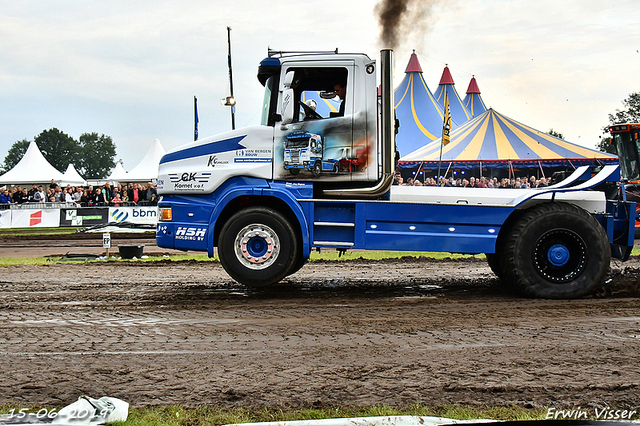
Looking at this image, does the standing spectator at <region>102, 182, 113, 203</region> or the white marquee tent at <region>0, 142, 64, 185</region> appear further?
the white marquee tent at <region>0, 142, 64, 185</region>

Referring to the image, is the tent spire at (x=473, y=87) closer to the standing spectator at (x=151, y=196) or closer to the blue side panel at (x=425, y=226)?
the standing spectator at (x=151, y=196)

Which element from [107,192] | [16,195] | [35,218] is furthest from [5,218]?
[107,192]

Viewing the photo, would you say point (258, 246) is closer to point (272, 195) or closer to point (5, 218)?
point (272, 195)

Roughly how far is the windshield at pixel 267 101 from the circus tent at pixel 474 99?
33639mm

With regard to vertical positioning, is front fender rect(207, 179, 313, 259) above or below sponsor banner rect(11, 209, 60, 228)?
above

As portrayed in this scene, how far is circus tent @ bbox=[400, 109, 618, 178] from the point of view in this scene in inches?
936

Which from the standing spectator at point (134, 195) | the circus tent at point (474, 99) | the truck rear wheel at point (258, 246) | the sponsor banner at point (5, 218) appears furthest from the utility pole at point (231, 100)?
the circus tent at point (474, 99)

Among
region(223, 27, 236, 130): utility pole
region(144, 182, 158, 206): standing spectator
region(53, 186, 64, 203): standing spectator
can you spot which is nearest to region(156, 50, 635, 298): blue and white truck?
region(223, 27, 236, 130): utility pole

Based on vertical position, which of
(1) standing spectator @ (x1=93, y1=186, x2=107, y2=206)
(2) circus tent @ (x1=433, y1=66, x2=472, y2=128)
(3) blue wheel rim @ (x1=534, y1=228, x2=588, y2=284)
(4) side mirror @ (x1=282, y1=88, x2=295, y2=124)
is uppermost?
(2) circus tent @ (x1=433, y1=66, x2=472, y2=128)

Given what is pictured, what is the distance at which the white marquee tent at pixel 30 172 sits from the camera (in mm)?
42188

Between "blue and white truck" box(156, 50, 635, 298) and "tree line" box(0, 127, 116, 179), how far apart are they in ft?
455

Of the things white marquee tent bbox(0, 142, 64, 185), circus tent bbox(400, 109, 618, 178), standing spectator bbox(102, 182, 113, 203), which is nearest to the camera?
standing spectator bbox(102, 182, 113, 203)

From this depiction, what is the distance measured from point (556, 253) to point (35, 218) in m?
22.0

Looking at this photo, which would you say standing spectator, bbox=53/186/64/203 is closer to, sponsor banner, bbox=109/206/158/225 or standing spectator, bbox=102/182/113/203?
standing spectator, bbox=102/182/113/203
